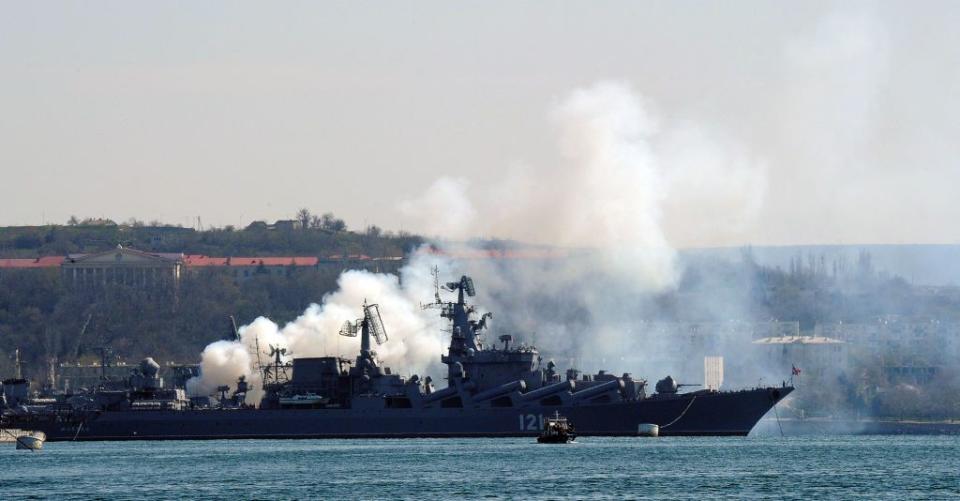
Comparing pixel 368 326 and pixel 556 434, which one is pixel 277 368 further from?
pixel 556 434

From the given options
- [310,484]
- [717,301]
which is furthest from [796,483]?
[717,301]

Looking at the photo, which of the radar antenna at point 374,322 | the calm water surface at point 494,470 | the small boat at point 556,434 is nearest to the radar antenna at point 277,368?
the radar antenna at point 374,322

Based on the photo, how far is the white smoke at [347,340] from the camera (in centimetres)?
12481

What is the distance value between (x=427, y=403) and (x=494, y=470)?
1100 inches

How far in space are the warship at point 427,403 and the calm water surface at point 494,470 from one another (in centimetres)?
188

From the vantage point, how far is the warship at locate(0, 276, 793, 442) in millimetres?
108625

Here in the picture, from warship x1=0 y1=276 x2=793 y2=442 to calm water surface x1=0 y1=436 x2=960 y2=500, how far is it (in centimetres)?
188

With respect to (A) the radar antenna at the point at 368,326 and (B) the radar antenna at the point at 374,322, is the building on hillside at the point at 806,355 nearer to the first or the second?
(B) the radar antenna at the point at 374,322

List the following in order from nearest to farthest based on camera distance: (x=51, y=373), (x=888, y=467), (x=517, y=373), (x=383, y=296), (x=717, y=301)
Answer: (x=888, y=467) < (x=517, y=373) < (x=383, y=296) < (x=717, y=301) < (x=51, y=373)

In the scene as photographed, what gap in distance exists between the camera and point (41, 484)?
8162 cm

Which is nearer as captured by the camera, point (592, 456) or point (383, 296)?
point (592, 456)

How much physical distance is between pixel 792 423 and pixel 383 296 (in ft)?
95.5

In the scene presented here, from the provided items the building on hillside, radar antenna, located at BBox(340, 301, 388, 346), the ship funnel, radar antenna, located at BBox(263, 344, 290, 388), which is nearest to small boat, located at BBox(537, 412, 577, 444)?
radar antenna, located at BBox(340, 301, 388, 346)

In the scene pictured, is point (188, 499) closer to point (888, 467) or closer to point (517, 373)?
point (888, 467)
